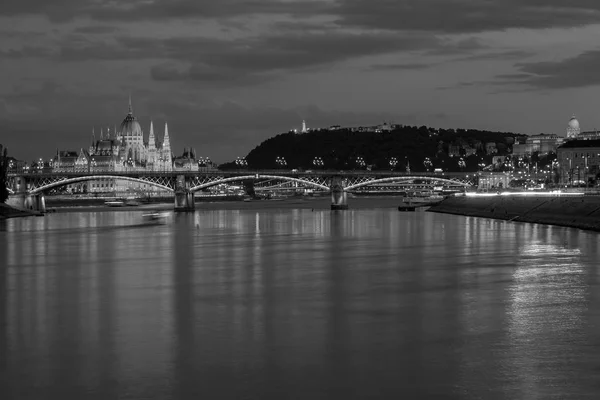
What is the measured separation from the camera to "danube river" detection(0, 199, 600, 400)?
16.8 m

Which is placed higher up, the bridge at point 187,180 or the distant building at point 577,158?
the distant building at point 577,158

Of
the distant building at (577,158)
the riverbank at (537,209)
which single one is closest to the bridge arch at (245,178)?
the riverbank at (537,209)

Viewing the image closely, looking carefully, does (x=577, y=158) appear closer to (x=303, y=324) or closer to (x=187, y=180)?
(x=187, y=180)

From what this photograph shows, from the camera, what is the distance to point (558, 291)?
1094 inches

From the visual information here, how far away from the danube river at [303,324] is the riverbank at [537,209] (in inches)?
670

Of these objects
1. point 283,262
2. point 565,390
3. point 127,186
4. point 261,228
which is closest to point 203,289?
point 283,262

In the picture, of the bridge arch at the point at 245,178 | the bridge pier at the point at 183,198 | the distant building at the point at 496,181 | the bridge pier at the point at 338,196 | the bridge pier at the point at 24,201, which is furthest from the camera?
the distant building at the point at 496,181

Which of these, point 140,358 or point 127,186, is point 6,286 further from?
point 127,186

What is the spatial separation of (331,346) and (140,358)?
12.5 feet

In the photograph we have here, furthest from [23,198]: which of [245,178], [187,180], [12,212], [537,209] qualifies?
[537,209]

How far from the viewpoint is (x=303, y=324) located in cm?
2270

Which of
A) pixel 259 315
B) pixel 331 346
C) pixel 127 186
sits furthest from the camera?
pixel 127 186

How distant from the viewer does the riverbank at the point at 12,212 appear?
296 ft

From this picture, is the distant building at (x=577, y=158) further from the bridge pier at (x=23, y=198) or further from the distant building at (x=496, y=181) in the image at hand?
the bridge pier at (x=23, y=198)
